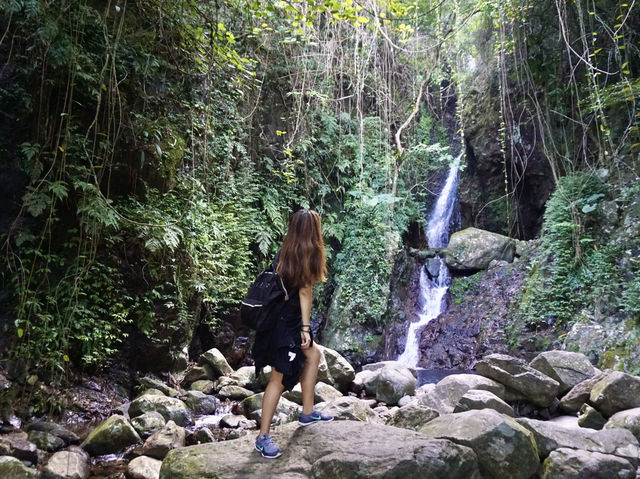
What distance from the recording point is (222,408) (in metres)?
6.45

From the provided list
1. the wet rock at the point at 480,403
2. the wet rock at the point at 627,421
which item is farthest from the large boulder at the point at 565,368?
the wet rock at the point at 480,403

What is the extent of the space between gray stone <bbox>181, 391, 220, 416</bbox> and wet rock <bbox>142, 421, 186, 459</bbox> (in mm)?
1216

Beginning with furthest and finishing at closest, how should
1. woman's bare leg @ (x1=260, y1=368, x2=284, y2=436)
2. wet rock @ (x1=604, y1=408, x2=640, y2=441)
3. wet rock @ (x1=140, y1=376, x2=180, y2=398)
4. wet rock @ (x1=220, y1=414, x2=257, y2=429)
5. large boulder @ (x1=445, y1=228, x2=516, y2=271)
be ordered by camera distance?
large boulder @ (x1=445, y1=228, x2=516, y2=271) → wet rock @ (x1=140, y1=376, x2=180, y2=398) → wet rock @ (x1=220, y1=414, x2=257, y2=429) → wet rock @ (x1=604, y1=408, x2=640, y2=441) → woman's bare leg @ (x1=260, y1=368, x2=284, y2=436)

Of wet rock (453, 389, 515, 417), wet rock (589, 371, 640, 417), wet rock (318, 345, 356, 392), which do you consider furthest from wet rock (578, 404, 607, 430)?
wet rock (318, 345, 356, 392)

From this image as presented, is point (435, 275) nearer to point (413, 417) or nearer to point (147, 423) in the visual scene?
point (413, 417)

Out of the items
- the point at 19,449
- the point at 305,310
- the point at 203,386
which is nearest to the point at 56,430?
the point at 19,449

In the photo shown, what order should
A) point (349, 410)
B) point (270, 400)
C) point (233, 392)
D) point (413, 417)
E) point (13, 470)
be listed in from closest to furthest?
1. point (270, 400)
2. point (13, 470)
3. point (413, 417)
4. point (349, 410)
5. point (233, 392)

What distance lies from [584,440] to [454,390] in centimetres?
168

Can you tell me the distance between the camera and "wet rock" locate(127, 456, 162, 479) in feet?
13.4

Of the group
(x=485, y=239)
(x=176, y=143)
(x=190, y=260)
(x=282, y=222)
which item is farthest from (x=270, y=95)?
(x=485, y=239)

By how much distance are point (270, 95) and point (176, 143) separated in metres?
3.88

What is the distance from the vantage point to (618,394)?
183 inches

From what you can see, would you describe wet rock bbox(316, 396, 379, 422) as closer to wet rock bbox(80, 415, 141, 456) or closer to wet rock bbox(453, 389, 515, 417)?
wet rock bbox(453, 389, 515, 417)

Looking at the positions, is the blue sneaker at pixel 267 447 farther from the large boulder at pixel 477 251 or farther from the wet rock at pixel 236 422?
the large boulder at pixel 477 251
